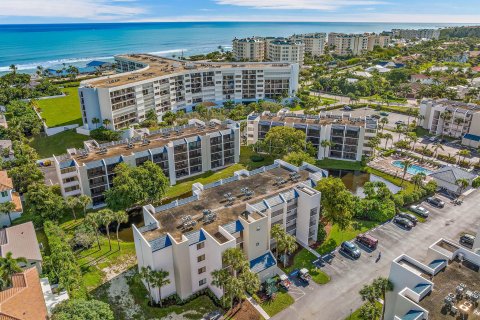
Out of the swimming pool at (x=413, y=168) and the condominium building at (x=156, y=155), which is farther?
the swimming pool at (x=413, y=168)

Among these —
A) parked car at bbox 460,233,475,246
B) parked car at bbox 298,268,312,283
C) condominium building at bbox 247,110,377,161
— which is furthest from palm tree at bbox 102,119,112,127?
parked car at bbox 460,233,475,246

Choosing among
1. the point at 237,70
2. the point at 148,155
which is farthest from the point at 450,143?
the point at 148,155

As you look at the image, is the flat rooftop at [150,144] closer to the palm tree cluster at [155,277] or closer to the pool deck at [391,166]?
the palm tree cluster at [155,277]

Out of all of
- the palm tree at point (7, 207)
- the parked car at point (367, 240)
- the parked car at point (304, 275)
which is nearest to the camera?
the parked car at point (304, 275)

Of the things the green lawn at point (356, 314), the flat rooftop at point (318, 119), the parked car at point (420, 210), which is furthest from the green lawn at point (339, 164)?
the green lawn at point (356, 314)

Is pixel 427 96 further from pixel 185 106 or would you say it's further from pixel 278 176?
pixel 278 176

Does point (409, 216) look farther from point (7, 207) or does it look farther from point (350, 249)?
point (7, 207)

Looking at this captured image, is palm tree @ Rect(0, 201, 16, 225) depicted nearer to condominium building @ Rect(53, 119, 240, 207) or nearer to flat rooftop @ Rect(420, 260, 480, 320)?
condominium building @ Rect(53, 119, 240, 207)
